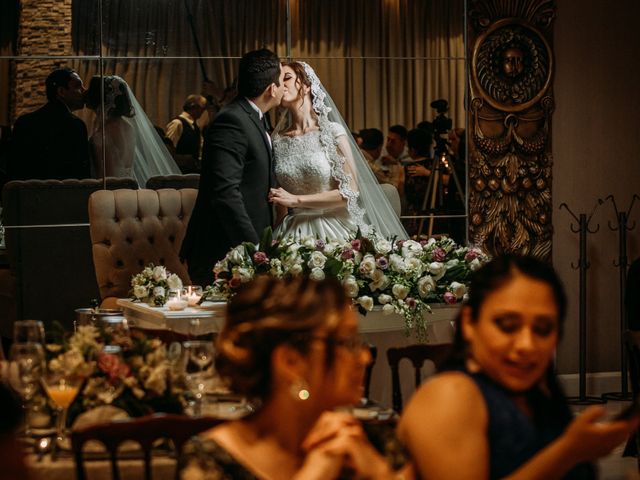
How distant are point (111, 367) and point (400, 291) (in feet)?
6.28

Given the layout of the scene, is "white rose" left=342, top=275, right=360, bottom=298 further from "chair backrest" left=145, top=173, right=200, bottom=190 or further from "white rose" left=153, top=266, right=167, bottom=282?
"chair backrest" left=145, top=173, right=200, bottom=190

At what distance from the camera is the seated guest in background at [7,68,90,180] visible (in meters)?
6.60

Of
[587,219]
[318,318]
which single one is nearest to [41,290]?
[587,219]

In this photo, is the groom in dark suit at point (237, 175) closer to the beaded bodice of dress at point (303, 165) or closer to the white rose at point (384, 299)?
the beaded bodice of dress at point (303, 165)

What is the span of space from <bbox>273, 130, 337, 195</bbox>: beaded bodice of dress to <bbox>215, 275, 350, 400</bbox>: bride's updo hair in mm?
3785

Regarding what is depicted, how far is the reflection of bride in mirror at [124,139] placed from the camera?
21.9ft

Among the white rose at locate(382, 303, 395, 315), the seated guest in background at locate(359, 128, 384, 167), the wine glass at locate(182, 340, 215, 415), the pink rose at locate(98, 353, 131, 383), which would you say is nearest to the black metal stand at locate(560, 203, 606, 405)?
the seated guest in background at locate(359, 128, 384, 167)

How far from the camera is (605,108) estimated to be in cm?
755

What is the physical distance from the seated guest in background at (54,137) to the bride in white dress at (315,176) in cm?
126

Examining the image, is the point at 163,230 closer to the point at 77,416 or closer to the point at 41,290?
the point at 41,290

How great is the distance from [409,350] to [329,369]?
5.84 ft

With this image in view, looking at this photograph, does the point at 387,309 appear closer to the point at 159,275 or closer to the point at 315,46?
the point at 159,275

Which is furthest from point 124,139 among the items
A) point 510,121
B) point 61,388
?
point 61,388

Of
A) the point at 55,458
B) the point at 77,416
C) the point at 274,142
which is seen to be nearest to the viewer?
the point at 55,458
